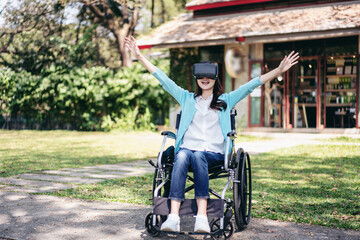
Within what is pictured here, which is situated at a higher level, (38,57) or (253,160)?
(38,57)

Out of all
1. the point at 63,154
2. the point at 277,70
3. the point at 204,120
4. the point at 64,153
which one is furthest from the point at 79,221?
the point at 64,153

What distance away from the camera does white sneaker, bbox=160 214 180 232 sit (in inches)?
140

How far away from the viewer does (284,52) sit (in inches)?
622

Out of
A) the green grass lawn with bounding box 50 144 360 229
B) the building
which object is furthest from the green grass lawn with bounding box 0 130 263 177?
the building

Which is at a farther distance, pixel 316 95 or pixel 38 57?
pixel 38 57

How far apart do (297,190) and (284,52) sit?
10.5 m

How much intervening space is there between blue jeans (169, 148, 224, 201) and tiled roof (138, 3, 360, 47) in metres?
10.5

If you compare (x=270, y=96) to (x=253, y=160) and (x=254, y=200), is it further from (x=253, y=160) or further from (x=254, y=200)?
(x=254, y=200)

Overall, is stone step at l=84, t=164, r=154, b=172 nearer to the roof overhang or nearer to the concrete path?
the concrete path

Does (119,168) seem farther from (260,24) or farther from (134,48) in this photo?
(260,24)

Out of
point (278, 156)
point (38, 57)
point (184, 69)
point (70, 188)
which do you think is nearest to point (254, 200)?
point (70, 188)

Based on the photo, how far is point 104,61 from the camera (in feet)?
106

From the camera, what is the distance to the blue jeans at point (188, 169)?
12.2ft

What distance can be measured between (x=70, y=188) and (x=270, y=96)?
11.3 meters
